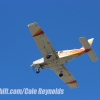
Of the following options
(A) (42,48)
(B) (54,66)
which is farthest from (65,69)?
(A) (42,48)

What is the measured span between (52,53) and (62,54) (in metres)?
1.30

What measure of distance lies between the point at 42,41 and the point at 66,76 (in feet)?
29.9

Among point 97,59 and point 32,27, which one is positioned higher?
point 32,27

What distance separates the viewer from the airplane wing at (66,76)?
5699 centimetres

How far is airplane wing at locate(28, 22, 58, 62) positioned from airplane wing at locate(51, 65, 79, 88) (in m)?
3.90

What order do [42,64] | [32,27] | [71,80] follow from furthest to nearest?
[71,80], [42,64], [32,27]

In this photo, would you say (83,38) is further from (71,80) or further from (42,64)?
(71,80)

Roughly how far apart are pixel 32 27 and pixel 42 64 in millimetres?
5903

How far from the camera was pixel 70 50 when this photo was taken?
5297 centimetres

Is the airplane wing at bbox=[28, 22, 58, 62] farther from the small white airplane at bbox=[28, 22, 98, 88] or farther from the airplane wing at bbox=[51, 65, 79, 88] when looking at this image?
the airplane wing at bbox=[51, 65, 79, 88]

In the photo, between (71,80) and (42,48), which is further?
(71,80)

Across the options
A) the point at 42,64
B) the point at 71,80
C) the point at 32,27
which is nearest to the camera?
the point at 32,27

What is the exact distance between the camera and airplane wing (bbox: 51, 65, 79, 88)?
5699 cm

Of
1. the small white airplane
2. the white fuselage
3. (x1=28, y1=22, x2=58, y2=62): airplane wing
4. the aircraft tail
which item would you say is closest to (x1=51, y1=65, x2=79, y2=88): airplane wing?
the small white airplane
